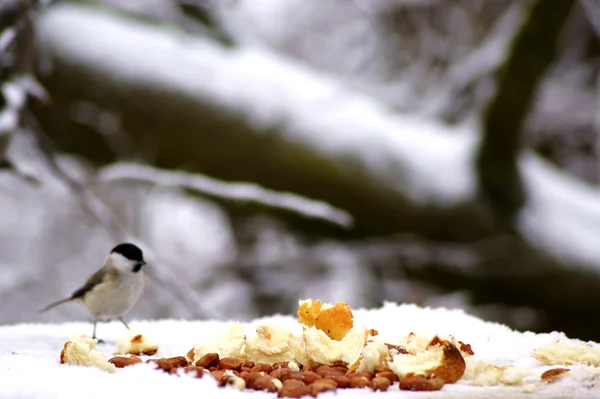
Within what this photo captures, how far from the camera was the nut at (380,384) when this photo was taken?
780 mm

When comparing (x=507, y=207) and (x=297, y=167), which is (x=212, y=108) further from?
(x=507, y=207)

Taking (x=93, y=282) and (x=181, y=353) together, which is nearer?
(x=181, y=353)

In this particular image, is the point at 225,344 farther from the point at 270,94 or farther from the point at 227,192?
the point at 270,94

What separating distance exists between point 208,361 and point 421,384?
0.90 feet

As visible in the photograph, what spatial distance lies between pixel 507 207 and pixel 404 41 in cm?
199

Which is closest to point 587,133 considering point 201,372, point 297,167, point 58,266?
point 297,167

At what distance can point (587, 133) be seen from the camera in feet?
13.4

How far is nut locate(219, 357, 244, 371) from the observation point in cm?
90

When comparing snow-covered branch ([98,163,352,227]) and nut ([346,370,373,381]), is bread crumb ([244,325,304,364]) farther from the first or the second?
snow-covered branch ([98,163,352,227])

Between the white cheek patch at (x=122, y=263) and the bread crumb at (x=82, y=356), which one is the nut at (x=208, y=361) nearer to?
the bread crumb at (x=82, y=356)

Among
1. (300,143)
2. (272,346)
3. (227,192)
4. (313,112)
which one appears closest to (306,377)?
(272,346)

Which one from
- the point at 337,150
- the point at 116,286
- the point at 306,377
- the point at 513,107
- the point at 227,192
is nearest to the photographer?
the point at 306,377

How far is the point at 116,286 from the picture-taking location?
1.28m

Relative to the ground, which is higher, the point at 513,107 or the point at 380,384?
the point at 513,107
